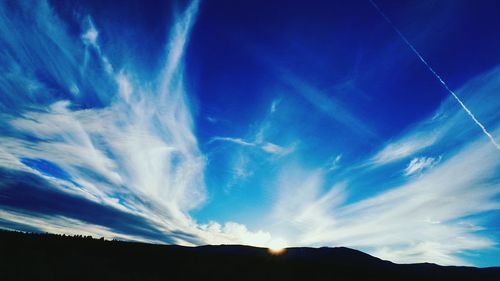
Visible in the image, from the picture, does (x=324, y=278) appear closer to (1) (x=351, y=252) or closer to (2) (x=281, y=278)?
(2) (x=281, y=278)

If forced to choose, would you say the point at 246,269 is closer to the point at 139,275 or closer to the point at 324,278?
the point at 324,278

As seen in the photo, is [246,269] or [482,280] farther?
[482,280]

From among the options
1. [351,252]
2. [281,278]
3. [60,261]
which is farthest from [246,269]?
[351,252]

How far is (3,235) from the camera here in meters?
27.8

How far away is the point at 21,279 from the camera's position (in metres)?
15.2

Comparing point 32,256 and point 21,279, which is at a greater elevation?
point 32,256

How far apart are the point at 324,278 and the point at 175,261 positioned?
1391 centimetres

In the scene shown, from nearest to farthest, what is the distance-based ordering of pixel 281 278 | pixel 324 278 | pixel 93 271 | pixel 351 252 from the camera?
pixel 93 271 → pixel 281 278 → pixel 324 278 → pixel 351 252

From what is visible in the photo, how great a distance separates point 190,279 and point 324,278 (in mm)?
13110

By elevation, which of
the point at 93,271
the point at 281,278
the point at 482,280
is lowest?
the point at 93,271

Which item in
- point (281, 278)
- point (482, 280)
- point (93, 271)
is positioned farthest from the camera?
point (482, 280)

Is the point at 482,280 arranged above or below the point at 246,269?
above

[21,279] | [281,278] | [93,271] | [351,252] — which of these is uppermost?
[351,252]

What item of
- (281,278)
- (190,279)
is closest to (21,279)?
(190,279)
